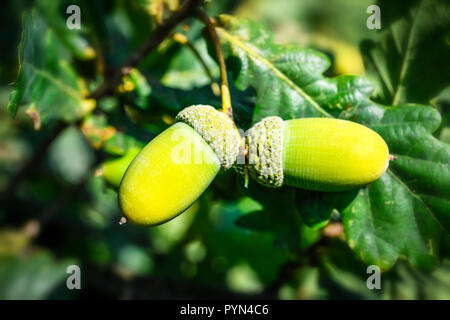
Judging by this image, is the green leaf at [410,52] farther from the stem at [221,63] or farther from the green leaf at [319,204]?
the stem at [221,63]

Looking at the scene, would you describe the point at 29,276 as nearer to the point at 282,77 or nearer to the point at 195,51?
the point at 195,51

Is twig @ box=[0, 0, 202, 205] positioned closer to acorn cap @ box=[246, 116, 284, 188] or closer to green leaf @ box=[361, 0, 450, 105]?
acorn cap @ box=[246, 116, 284, 188]

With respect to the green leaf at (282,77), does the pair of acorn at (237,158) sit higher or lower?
lower

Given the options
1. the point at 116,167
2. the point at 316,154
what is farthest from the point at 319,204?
the point at 116,167

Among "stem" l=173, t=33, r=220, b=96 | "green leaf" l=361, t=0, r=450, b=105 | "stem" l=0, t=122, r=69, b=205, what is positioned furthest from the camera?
"stem" l=0, t=122, r=69, b=205

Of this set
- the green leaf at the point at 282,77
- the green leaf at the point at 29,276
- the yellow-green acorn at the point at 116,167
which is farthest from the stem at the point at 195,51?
the green leaf at the point at 29,276

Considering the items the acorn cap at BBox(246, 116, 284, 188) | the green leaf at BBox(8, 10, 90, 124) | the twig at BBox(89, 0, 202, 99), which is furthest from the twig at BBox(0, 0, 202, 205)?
the acorn cap at BBox(246, 116, 284, 188)
